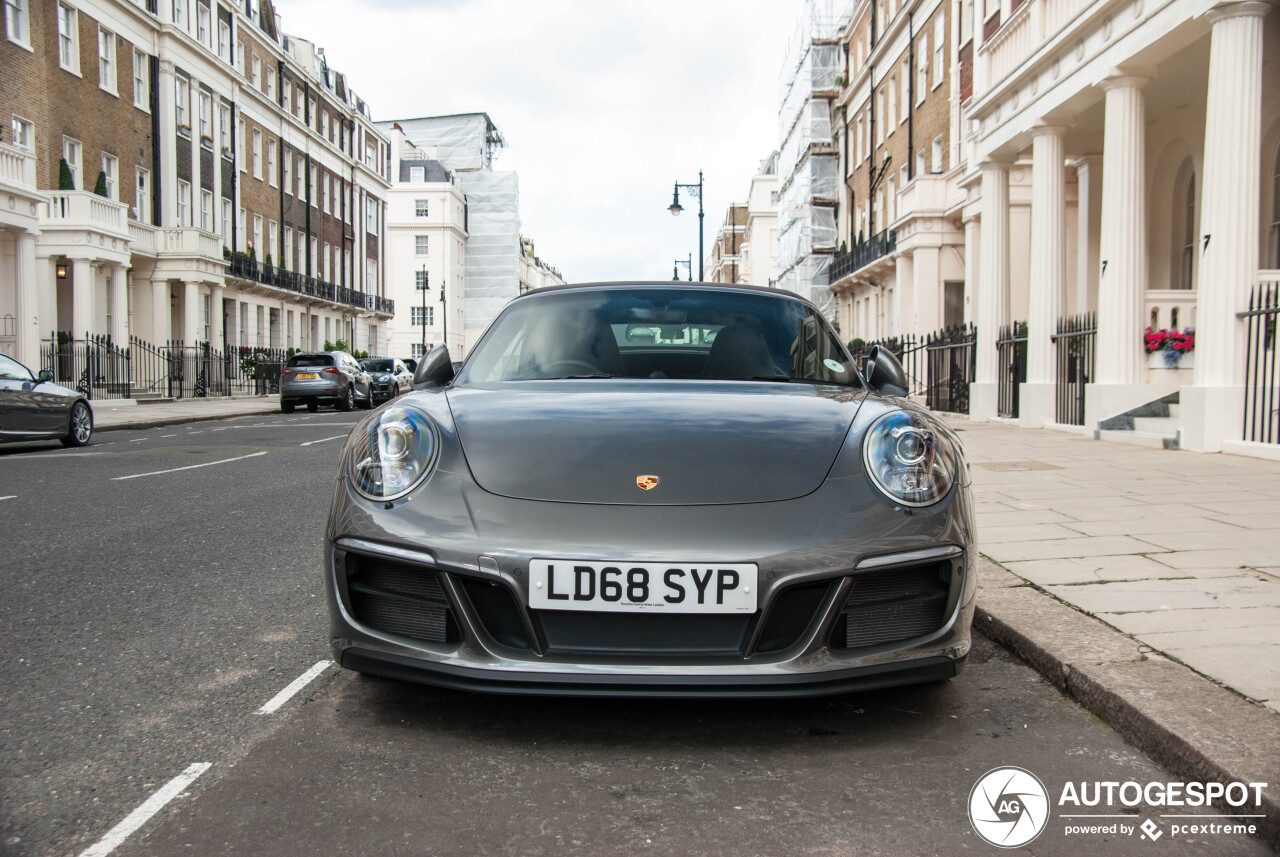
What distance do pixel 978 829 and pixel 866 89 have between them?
130ft

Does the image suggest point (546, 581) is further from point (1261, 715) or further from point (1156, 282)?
point (1156, 282)

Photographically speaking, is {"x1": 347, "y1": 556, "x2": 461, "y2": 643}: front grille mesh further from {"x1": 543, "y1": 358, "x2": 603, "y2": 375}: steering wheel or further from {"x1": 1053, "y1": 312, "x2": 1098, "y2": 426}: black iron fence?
{"x1": 1053, "y1": 312, "x2": 1098, "y2": 426}: black iron fence

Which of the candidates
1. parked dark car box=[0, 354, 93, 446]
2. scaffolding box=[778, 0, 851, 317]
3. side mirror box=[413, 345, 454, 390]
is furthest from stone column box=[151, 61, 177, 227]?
side mirror box=[413, 345, 454, 390]

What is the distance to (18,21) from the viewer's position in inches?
1017

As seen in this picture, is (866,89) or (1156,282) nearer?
(1156,282)

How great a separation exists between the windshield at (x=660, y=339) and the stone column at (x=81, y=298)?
25.9m

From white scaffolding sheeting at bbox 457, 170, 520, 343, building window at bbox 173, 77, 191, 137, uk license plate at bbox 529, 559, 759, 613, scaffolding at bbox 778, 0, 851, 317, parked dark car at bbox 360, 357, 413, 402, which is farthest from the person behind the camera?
white scaffolding sheeting at bbox 457, 170, 520, 343

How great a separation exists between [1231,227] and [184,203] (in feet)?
114

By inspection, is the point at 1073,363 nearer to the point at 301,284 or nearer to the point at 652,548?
the point at 652,548

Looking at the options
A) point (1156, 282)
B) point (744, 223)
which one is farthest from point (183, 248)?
point (744, 223)

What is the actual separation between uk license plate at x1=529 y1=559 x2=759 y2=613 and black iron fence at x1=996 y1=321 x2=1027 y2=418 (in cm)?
1416

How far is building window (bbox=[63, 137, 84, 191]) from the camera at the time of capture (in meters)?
28.3

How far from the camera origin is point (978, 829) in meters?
2.22

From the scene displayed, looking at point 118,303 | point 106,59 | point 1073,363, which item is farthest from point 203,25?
point 1073,363
